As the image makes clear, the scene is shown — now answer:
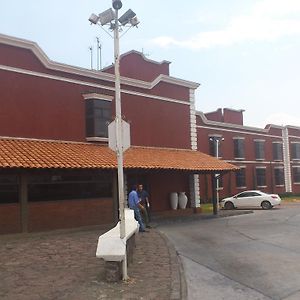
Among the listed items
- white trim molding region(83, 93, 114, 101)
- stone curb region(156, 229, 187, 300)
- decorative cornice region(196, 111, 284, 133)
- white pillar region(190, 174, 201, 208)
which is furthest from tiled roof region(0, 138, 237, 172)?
decorative cornice region(196, 111, 284, 133)

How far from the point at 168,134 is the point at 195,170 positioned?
3.76 m

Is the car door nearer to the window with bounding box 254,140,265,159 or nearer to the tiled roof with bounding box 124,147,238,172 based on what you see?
the tiled roof with bounding box 124,147,238,172

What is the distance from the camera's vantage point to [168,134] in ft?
88.2

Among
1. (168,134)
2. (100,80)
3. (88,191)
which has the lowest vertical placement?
(88,191)

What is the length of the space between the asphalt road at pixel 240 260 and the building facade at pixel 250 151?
70.7 feet

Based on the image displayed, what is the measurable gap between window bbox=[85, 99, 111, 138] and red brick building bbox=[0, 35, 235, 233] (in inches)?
1.9

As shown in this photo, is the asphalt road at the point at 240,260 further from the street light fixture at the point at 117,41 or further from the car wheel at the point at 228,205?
the car wheel at the point at 228,205

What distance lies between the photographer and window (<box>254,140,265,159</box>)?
154ft

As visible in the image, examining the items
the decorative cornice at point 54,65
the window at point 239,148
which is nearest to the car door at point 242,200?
the window at point 239,148

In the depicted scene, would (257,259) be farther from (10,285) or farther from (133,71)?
(133,71)

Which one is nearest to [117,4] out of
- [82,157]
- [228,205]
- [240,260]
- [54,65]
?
[240,260]

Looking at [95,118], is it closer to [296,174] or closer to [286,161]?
[286,161]

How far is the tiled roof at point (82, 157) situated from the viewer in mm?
17422

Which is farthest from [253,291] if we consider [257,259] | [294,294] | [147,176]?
[147,176]
